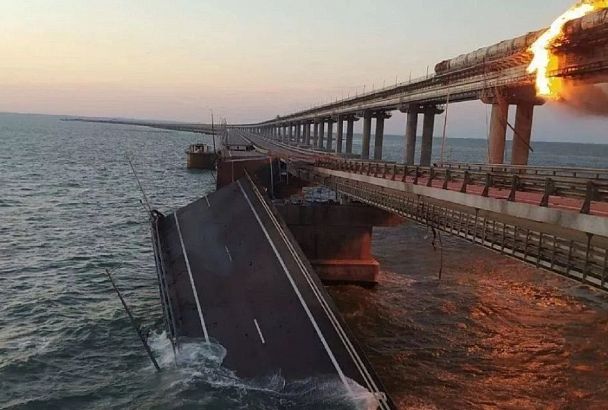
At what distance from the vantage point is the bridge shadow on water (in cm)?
2112

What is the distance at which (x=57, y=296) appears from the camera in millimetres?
30203

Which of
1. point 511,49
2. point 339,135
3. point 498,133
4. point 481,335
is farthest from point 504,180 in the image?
point 339,135

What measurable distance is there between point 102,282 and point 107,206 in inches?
1216

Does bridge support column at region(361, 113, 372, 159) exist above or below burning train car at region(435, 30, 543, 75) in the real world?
below

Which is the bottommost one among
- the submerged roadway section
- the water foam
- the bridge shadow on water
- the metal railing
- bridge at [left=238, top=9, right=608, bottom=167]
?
the bridge shadow on water

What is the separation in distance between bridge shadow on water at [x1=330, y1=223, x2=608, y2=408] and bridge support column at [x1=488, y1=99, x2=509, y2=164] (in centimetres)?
894

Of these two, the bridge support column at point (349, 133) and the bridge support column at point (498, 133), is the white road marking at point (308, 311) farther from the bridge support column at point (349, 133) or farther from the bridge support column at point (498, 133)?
the bridge support column at point (349, 133)

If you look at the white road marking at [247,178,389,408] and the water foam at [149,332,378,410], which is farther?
the white road marking at [247,178,389,408]

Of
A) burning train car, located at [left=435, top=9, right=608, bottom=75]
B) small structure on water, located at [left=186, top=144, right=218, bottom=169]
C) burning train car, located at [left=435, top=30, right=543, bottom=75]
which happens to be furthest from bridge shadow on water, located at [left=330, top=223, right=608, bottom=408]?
small structure on water, located at [left=186, top=144, right=218, bottom=169]

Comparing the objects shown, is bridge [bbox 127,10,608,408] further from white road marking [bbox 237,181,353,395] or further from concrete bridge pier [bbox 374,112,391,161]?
concrete bridge pier [bbox 374,112,391,161]

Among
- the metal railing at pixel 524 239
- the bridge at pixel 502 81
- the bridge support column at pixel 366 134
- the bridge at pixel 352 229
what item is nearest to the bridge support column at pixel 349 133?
the bridge support column at pixel 366 134

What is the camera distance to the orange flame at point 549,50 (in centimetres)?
3109

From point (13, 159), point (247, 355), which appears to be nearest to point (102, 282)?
point (247, 355)

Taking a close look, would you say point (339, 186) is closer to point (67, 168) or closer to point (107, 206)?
point (107, 206)
